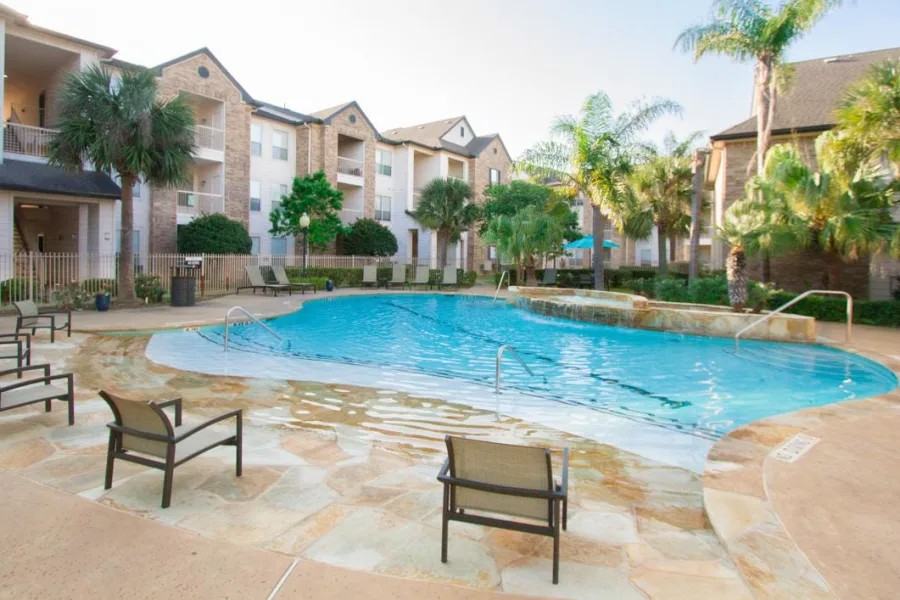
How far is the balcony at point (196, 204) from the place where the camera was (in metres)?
24.9

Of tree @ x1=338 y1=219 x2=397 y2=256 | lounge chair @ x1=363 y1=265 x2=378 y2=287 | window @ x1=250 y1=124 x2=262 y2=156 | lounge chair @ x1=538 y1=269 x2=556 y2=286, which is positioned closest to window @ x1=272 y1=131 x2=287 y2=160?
window @ x1=250 y1=124 x2=262 y2=156

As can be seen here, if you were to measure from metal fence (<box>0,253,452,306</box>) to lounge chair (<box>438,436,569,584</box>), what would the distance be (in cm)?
1674

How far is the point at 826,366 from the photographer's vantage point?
10.6 m

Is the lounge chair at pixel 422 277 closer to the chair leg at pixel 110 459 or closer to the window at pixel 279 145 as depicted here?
the window at pixel 279 145

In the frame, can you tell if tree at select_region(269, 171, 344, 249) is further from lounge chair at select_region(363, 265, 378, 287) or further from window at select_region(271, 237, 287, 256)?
lounge chair at select_region(363, 265, 378, 287)

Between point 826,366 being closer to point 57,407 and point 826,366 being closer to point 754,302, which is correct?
point 754,302

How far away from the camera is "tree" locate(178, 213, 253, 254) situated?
75.8 feet

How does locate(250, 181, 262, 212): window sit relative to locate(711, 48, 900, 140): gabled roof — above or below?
below

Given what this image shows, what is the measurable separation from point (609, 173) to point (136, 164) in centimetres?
1650

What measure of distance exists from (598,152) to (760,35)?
6.74 meters

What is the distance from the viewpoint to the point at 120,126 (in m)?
15.4

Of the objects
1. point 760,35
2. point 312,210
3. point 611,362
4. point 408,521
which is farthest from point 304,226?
point 408,521

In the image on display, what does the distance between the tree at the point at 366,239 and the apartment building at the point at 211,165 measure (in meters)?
2.71

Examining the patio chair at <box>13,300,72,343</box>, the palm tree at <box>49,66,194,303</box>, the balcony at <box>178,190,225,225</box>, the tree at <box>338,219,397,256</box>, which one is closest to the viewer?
the patio chair at <box>13,300,72,343</box>
